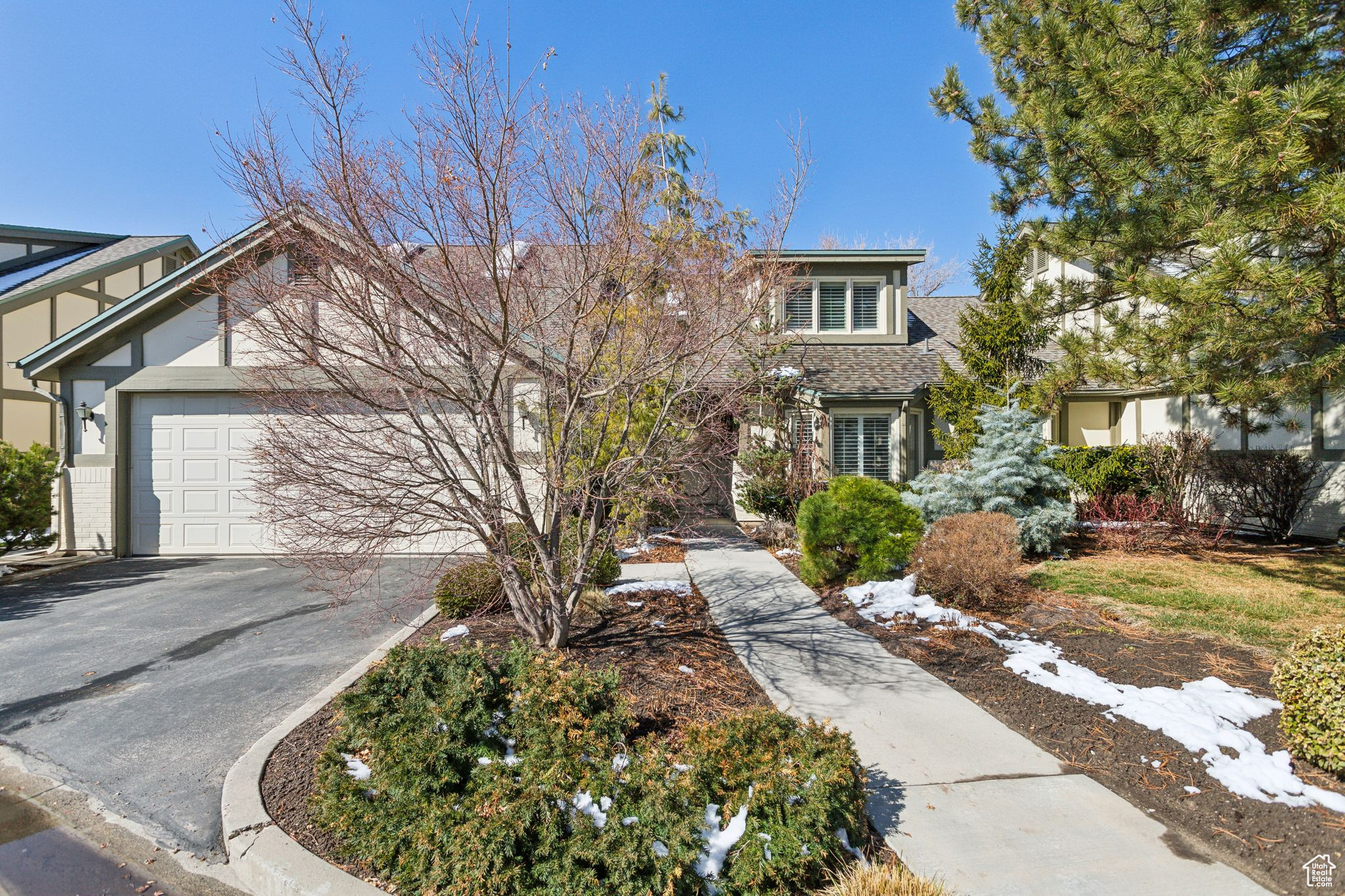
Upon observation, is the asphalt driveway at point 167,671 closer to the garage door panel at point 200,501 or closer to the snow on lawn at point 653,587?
the garage door panel at point 200,501

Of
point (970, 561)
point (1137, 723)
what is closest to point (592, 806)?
point (1137, 723)

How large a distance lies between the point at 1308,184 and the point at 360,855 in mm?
7208

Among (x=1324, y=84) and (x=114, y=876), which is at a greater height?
(x=1324, y=84)

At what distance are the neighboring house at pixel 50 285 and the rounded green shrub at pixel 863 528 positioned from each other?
42.2 feet

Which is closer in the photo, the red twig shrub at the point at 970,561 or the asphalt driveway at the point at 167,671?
the asphalt driveway at the point at 167,671

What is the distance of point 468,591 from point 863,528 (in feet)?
14.6

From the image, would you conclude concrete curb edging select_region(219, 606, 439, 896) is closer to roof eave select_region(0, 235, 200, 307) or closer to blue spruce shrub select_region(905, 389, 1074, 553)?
blue spruce shrub select_region(905, 389, 1074, 553)

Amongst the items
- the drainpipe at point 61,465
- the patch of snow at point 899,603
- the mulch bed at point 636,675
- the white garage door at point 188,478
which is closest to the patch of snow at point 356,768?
the mulch bed at point 636,675

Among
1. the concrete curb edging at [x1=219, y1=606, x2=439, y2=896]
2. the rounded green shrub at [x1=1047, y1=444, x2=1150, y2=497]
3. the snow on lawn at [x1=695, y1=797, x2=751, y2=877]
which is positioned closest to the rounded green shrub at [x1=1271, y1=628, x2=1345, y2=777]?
the snow on lawn at [x1=695, y1=797, x2=751, y2=877]

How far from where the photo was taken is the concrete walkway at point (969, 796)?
281cm

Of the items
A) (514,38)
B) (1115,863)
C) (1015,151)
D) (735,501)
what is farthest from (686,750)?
(735,501)

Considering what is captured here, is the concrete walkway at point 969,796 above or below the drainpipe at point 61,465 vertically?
below

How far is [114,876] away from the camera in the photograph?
10.0ft

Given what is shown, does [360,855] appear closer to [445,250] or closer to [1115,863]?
[445,250]
